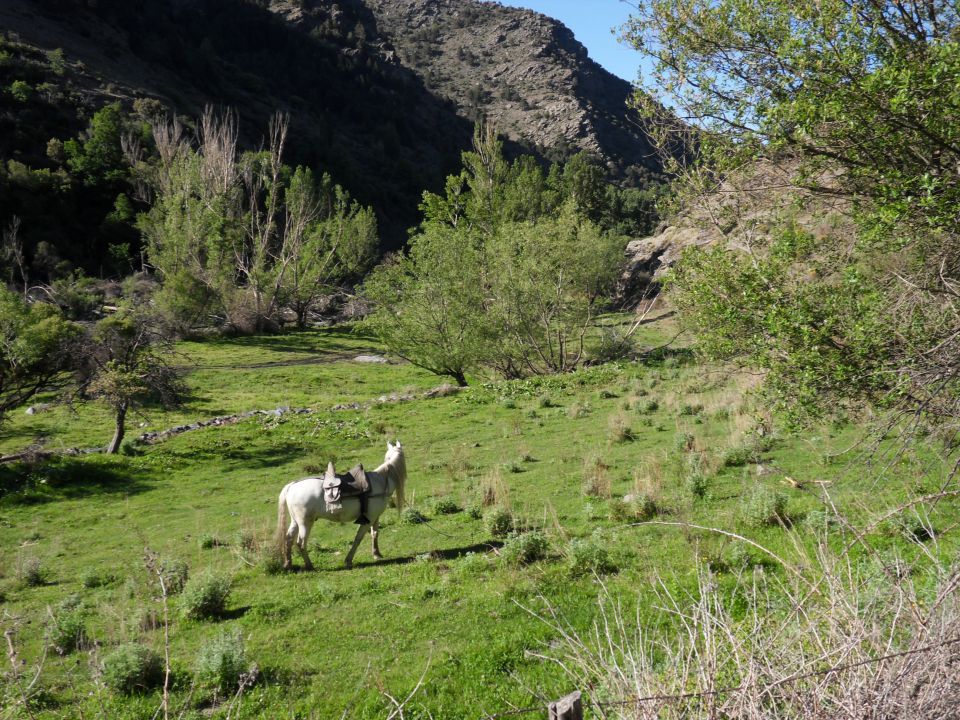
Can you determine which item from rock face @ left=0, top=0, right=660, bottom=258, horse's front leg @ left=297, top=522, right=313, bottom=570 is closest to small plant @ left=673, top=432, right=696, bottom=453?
horse's front leg @ left=297, top=522, right=313, bottom=570

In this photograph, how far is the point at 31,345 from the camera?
1931 cm

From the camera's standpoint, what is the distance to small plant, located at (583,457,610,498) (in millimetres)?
12352

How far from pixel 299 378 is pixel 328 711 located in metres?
30.7

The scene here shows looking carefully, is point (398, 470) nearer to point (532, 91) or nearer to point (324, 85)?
point (324, 85)

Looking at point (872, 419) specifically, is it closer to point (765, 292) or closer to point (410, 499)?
point (765, 292)

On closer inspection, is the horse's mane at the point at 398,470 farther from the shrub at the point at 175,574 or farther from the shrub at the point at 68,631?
the shrub at the point at 68,631

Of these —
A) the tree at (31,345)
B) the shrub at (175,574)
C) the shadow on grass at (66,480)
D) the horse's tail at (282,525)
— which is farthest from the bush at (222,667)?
the tree at (31,345)

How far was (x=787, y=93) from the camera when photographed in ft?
28.7

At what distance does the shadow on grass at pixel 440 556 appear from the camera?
32.6 ft

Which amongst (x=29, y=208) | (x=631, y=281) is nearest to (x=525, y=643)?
(x=631, y=281)

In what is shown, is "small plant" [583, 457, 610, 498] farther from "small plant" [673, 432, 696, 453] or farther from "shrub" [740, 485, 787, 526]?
"shrub" [740, 485, 787, 526]

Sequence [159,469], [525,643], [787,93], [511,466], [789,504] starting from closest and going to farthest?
[525,643] → [787,93] → [789,504] → [511,466] → [159,469]

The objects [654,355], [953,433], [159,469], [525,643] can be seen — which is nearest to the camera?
[525,643]

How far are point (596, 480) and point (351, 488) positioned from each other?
5555 mm
